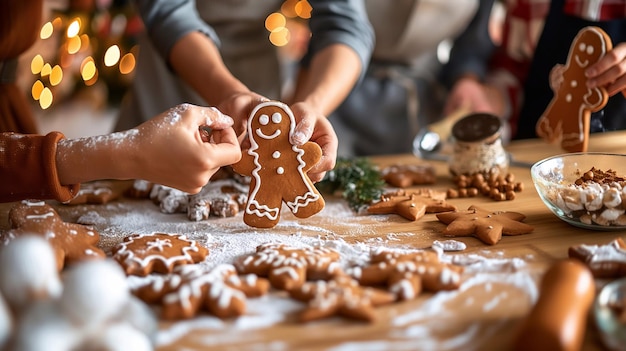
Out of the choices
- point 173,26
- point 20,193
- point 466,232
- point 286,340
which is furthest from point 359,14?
point 286,340

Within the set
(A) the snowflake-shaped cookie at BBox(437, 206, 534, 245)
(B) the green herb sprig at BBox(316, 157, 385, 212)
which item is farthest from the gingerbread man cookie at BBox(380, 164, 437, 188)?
(A) the snowflake-shaped cookie at BBox(437, 206, 534, 245)

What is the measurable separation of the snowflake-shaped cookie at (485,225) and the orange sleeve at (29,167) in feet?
2.23

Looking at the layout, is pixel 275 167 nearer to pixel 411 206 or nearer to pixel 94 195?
pixel 411 206

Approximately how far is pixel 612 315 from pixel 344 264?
1.30ft

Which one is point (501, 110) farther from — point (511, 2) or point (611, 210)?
point (611, 210)

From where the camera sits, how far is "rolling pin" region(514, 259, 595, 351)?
2.36 feet

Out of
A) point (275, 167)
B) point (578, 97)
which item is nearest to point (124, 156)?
point (275, 167)

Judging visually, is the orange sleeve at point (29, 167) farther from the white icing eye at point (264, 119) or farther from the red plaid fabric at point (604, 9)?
the red plaid fabric at point (604, 9)

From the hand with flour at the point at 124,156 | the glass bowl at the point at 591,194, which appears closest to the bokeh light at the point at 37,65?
the hand with flour at the point at 124,156

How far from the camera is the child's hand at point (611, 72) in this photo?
4.44 ft

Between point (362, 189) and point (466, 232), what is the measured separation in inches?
11.4

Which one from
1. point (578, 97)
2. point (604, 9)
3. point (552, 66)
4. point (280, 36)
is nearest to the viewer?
point (578, 97)

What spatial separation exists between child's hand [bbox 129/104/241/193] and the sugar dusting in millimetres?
141

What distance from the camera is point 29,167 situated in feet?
3.51
